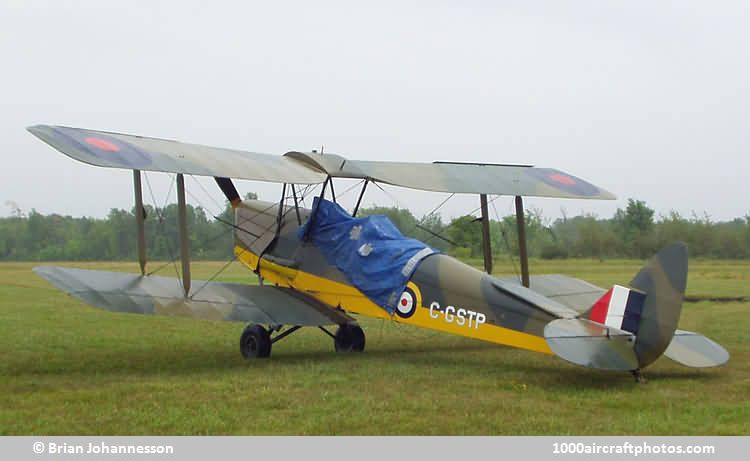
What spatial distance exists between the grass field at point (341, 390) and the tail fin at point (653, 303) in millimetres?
432

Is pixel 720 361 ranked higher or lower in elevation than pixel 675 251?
lower

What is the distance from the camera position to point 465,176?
11.0 metres

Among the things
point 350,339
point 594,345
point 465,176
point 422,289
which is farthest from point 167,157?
point 594,345

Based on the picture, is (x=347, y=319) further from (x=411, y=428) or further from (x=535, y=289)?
(x=411, y=428)

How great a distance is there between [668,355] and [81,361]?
21.0 ft

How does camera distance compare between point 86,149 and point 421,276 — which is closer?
point 86,149

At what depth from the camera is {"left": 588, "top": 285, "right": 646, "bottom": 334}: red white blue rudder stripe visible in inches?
274

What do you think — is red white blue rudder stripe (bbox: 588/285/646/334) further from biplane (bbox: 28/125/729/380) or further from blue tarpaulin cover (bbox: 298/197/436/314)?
blue tarpaulin cover (bbox: 298/197/436/314)

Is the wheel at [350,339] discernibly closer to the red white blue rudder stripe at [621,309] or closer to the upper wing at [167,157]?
the upper wing at [167,157]

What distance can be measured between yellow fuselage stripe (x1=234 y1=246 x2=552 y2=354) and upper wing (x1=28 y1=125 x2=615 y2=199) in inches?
53.2

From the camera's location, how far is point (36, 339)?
11.4 m

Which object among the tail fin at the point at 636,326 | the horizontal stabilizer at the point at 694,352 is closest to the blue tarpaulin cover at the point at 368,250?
the tail fin at the point at 636,326

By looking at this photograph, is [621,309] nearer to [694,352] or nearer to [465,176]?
[694,352]
